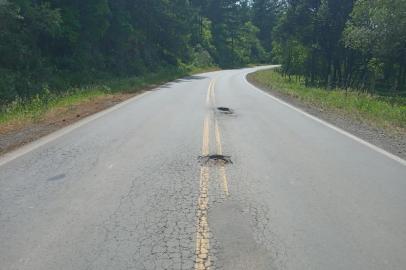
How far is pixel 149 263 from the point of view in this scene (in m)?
3.89

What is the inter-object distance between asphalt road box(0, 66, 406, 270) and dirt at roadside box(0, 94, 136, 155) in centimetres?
60

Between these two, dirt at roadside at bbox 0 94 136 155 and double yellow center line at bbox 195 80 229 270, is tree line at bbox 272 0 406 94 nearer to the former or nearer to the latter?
dirt at roadside at bbox 0 94 136 155

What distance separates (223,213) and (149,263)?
59.7 inches

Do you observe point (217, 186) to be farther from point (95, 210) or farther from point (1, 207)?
point (1, 207)

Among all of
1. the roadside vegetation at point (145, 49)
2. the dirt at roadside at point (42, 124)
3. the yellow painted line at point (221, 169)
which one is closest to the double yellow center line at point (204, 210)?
the yellow painted line at point (221, 169)

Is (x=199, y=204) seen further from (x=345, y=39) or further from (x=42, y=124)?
(x=345, y=39)

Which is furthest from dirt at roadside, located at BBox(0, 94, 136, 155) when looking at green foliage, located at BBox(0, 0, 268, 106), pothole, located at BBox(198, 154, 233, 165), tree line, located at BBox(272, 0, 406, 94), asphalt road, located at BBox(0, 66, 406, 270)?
tree line, located at BBox(272, 0, 406, 94)

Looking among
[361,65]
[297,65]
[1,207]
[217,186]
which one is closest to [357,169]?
[217,186]

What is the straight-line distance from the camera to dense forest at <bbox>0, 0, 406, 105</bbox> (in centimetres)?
2236

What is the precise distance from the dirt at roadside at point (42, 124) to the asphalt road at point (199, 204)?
603 millimetres

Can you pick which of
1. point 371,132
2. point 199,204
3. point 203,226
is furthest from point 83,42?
point 203,226

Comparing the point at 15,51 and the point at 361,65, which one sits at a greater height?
the point at 15,51

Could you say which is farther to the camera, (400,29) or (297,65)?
(297,65)

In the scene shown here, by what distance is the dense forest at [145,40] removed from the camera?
22359 millimetres
